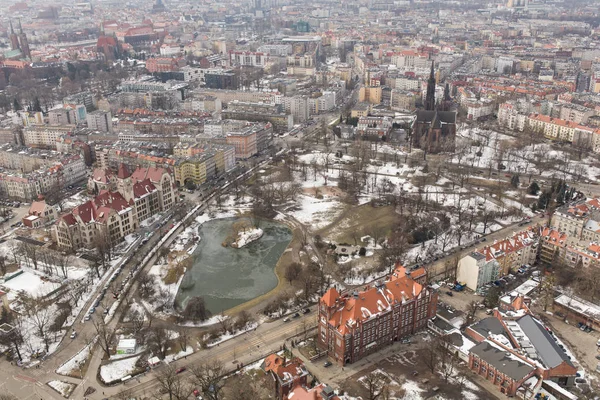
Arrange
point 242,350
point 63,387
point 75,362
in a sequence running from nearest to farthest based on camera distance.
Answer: point 63,387 → point 75,362 → point 242,350

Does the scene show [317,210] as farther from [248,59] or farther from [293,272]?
[248,59]

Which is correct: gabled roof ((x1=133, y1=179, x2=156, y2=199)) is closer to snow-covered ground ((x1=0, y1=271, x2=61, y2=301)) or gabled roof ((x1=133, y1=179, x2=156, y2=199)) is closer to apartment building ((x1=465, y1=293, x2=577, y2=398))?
snow-covered ground ((x1=0, y1=271, x2=61, y2=301))

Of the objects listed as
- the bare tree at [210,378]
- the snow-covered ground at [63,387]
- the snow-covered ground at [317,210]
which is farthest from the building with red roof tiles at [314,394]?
the snow-covered ground at [317,210]

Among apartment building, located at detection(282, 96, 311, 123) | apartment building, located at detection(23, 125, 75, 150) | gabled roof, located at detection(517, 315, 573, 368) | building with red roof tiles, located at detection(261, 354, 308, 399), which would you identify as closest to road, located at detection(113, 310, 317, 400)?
building with red roof tiles, located at detection(261, 354, 308, 399)

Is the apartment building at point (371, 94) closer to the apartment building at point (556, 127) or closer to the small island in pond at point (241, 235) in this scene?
the apartment building at point (556, 127)

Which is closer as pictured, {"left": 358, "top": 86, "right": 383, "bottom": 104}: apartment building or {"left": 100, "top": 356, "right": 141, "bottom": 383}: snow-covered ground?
{"left": 100, "top": 356, "right": 141, "bottom": 383}: snow-covered ground

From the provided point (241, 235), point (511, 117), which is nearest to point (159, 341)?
point (241, 235)
